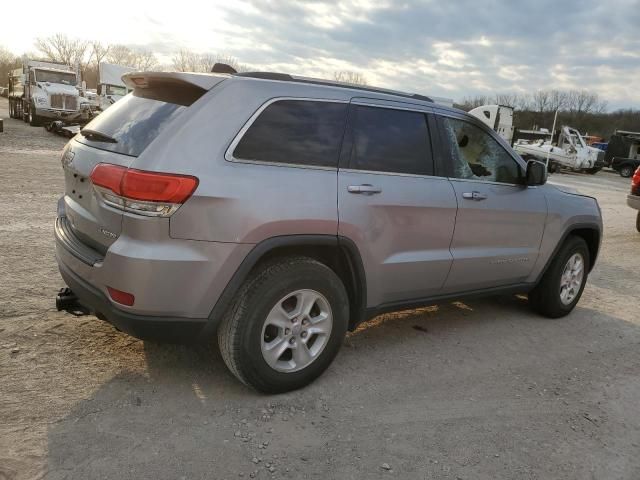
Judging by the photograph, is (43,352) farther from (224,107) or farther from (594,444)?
(594,444)

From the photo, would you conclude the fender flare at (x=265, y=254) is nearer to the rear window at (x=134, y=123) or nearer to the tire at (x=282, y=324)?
the tire at (x=282, y=324)

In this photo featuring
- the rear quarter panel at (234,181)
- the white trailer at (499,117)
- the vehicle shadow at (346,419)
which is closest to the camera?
the vehicle shadow at (346,419)

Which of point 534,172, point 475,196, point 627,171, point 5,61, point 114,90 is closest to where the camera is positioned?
point 475,196

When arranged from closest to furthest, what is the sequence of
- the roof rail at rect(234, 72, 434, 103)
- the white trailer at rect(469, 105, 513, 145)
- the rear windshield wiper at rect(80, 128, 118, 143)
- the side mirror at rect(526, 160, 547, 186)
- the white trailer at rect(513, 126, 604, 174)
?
the rear windshield wiper at rect(80, 128, 118, 143) → the roof rail at rect(234, 72, 434, 103) → the side mirror at rect(526, 160, 547, 186) → the white trailer at rect(469, 105, 513, 145) → the white trailer at rect(513, 126, 604, 174)

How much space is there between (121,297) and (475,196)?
2.63 meters

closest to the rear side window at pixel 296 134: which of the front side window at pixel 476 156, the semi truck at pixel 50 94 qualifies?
the front side window at pixel 476 156

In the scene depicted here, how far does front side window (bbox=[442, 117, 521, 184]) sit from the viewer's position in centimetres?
403

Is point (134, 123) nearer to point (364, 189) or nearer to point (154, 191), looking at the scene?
point (154, 191)

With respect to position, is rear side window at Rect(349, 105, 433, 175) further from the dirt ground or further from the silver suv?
the dirt ground

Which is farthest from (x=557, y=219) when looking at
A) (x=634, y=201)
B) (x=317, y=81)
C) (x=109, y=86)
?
(x=109, y=86)

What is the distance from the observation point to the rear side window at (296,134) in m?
3.00

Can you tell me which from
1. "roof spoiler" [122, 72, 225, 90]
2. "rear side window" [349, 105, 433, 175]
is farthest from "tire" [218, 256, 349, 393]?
"roof spoiler" [122, 72, 225, 90]

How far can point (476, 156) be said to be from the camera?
4242 mm

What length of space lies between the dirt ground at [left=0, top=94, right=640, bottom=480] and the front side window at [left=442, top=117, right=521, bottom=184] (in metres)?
1.36
